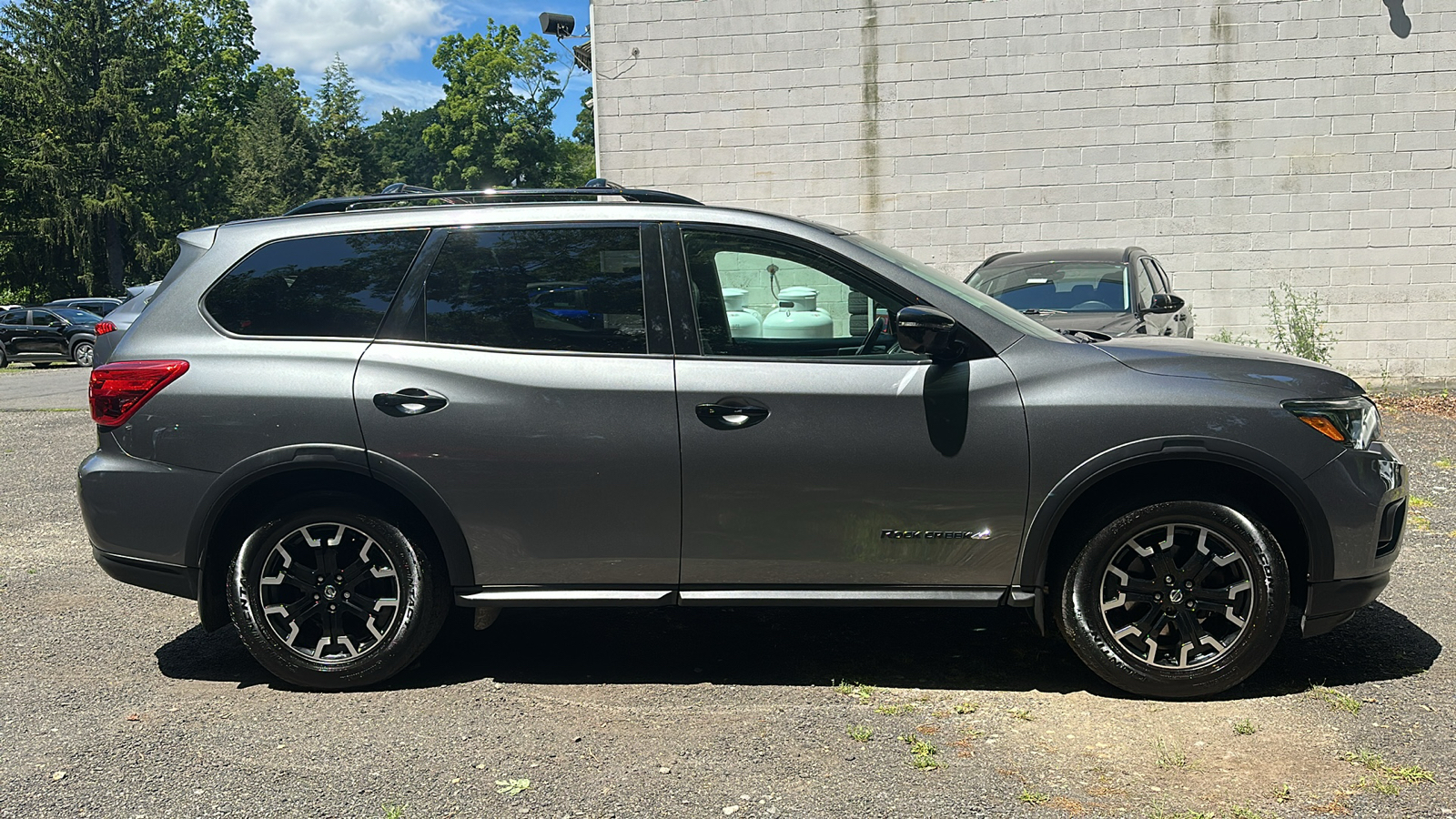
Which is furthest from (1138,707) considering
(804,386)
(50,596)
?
(50,596)

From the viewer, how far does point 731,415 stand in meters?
3.94

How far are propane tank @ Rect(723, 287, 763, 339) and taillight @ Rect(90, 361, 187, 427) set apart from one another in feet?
6.66

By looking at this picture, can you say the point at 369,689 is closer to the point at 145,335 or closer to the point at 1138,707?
the point at 145,335

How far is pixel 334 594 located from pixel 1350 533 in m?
3.64

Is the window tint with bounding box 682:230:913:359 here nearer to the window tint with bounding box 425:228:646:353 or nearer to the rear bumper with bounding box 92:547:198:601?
the window tint with bounding box 425:228:646:353

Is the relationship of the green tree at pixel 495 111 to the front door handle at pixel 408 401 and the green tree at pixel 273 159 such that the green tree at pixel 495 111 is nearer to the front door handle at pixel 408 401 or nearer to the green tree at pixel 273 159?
the green tree at pixel 273 159

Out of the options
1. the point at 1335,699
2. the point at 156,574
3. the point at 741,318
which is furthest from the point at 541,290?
the point at 1335,699

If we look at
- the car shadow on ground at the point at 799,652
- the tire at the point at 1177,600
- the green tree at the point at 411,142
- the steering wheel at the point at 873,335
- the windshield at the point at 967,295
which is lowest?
the car shadow on ground at the point at 799,652

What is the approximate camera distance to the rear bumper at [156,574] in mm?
4164

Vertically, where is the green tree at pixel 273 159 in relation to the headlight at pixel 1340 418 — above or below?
above

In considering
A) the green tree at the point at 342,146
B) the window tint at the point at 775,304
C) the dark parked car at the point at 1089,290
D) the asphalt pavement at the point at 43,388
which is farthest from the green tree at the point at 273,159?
the window tint at the point at 775,304

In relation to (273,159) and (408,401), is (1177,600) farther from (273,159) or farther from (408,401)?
(273,159)

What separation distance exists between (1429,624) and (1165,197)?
921 cm

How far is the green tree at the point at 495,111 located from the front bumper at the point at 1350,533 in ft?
214
